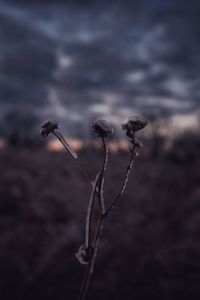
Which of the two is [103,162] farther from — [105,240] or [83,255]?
[105,240]

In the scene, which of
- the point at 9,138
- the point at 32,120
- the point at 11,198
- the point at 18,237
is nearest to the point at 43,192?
the point at 11,198

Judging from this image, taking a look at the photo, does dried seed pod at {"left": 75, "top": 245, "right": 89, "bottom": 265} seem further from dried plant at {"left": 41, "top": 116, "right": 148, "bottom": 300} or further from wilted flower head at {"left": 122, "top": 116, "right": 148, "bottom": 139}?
wilted flower head at {"left": 122, "top": 116, "right": 148, "bottom": 139}

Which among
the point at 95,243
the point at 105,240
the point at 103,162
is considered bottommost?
the point at 95,243

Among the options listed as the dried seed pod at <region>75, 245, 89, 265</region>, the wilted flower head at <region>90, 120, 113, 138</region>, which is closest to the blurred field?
the dried seed pod at <region>75, 245, 89, 265</region>

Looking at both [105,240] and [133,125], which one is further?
[105,240]

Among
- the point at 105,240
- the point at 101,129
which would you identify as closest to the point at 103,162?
the point at 101,129

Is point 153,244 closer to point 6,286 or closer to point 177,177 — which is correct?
point 6,286
